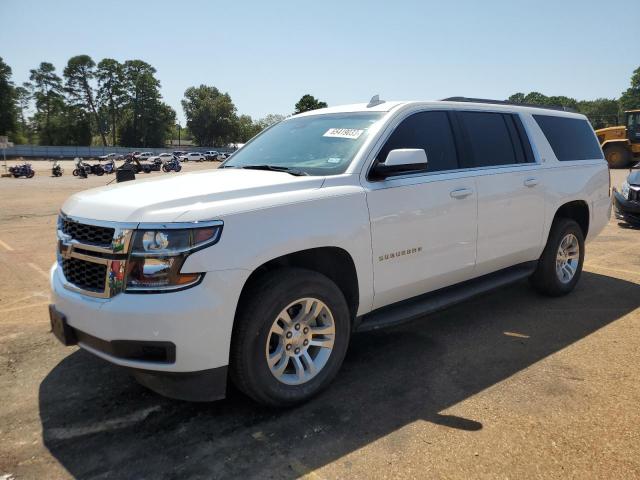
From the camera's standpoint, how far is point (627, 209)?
9.80m

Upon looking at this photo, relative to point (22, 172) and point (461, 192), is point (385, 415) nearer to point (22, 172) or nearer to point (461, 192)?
point (461, 192)

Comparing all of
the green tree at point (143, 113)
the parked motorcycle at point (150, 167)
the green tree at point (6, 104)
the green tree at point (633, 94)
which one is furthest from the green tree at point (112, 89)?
the green tree at point (633, 94)

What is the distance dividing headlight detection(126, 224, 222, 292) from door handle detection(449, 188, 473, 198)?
6.85 ft

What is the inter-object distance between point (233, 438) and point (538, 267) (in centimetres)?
369

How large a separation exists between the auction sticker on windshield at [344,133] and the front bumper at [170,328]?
1494 millimetres

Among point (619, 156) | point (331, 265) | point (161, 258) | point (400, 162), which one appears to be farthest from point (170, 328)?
point (619, 156)

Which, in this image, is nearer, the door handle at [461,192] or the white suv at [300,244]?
the white suv at [300,244]

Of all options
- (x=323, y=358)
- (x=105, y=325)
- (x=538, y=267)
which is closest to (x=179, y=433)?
(x=105, y=325)

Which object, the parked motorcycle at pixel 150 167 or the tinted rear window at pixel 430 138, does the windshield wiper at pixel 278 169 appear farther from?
the parked motorcycle at pixel 150 167

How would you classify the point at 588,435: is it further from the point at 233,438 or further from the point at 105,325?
the point at 105,325

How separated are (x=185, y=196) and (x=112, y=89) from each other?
13458cm

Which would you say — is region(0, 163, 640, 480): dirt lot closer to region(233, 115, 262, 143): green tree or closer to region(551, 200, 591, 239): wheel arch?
region(551, 200, 591, 239): wheel arch

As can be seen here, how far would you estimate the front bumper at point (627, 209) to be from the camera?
9.70 meters

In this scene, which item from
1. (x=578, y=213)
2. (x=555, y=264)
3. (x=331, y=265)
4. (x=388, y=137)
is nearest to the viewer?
(x=331, y=265)
